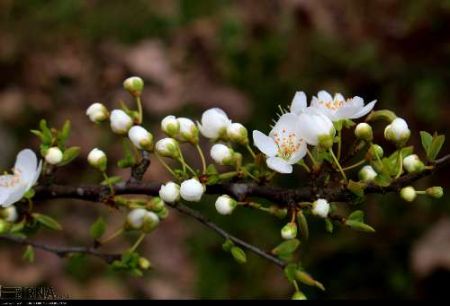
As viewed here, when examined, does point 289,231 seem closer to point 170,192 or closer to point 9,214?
point 170,192

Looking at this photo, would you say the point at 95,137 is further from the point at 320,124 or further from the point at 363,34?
the point at 320,124

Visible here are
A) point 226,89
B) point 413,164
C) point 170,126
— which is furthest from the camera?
point 226,89

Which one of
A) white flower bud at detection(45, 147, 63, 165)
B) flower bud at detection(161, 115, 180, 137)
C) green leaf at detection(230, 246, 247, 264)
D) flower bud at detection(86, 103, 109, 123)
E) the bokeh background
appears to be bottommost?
the bokeh background

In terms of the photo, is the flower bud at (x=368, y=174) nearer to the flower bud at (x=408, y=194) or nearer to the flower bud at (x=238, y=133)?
the flower bud at (x=408, y=194)

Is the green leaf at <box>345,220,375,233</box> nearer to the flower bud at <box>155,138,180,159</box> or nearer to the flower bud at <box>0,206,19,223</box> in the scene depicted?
the flower bud at <box>155,138,180,159</box>

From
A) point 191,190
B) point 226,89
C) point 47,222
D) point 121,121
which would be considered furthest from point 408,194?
point 226,89

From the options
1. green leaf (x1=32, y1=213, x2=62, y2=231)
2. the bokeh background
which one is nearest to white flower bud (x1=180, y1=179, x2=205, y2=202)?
green leaf (x1=32, y1=213, x2=62, y2=231)

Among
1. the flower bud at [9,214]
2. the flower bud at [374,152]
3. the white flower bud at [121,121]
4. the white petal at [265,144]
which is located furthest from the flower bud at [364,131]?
the flower bud at [9,214]
